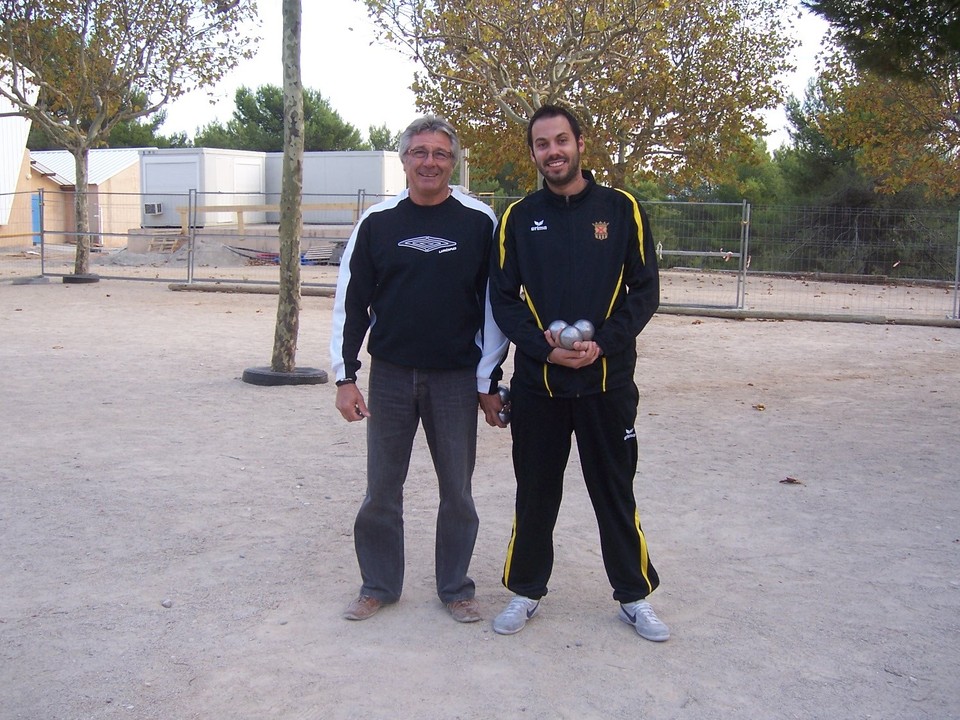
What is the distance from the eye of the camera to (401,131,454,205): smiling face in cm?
376

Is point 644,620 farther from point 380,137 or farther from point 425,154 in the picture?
point 380,137

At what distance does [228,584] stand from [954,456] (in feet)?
16.2

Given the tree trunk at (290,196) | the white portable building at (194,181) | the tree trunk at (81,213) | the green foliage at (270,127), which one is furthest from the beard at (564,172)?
the green foliage at (270,127)

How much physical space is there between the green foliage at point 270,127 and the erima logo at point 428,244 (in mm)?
50161

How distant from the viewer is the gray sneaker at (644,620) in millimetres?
3748

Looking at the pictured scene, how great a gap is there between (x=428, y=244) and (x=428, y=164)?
30 cm

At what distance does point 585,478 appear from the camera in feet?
12.5

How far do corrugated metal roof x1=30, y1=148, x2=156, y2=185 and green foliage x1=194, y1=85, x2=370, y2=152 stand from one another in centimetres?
1112

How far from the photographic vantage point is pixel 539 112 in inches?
145

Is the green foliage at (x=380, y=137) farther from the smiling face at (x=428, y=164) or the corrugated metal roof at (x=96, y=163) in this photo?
the smiling face at (x=428, y=164)

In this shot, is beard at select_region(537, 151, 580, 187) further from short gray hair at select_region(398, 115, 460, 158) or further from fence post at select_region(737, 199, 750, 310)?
fence post at select_region(737, 199, 750, 310)

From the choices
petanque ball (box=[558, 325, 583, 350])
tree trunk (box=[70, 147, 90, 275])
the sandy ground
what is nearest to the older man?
the sandy ground

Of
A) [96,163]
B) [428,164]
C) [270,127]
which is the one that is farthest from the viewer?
[270,127]

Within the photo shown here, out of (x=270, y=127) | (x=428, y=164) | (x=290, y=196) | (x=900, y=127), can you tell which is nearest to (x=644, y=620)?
(x=428, y=164)
